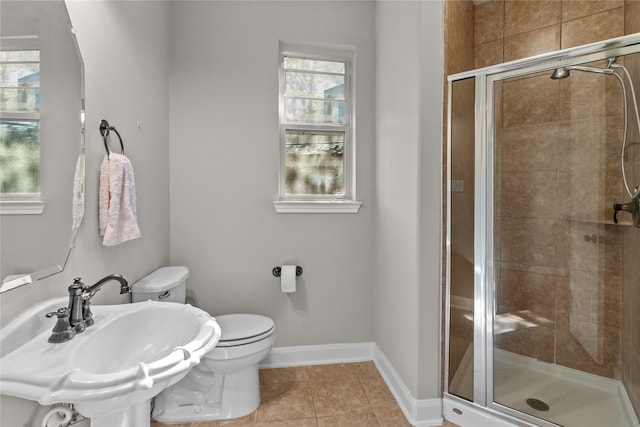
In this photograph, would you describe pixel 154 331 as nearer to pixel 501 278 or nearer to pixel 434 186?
pixel 434 186

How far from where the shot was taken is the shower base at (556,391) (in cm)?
155

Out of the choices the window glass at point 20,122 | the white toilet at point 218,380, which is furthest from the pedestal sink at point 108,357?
the white toilet at point 218,380

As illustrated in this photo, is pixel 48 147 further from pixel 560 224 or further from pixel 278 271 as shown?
pixel 560 224

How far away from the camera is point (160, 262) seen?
6.76ft

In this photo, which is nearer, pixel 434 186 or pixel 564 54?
pixel 564 54

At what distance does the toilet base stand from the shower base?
1.12m

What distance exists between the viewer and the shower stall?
1.61 m

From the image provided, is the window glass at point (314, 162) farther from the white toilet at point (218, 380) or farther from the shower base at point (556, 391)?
the shower base at point (556, 391)

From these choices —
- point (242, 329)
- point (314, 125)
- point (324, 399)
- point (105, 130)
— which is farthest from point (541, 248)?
point (105, 130)

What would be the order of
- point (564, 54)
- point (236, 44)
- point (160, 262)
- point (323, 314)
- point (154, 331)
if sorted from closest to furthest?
point (154, 331)
point (564, 54)
point (160, 262)
point (236, 44)
point (323, 314)

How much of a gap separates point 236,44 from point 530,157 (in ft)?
6.45

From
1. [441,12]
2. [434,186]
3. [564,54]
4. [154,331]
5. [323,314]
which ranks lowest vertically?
[323,314]

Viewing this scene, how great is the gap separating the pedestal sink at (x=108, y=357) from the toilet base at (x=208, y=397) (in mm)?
677

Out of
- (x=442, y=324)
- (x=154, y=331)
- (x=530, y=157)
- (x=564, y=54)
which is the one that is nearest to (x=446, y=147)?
(x=530, y=157)
